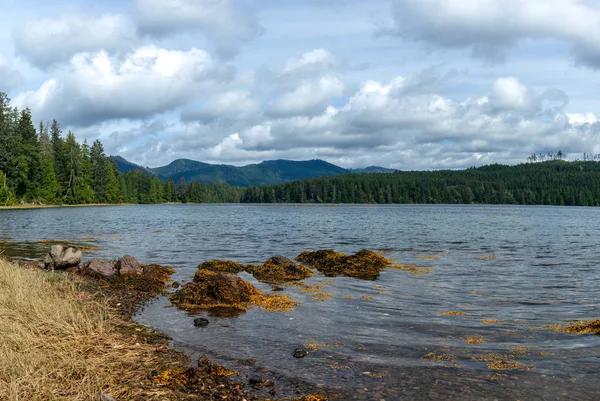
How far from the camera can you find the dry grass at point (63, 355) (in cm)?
732

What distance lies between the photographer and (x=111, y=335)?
Result: 432 inches

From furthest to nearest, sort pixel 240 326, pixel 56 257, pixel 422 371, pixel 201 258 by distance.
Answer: pixel 201 258
pixel 56 257
pixel 240 326
pixel 422 371

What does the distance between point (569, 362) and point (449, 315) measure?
5.05 m

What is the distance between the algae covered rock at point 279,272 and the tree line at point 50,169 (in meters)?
95.3

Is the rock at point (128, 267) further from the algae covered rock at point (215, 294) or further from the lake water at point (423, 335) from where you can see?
the algae covered rock at point (215, 294)

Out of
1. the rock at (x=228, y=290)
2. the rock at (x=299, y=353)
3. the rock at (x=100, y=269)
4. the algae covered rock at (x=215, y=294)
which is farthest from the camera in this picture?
the rock at (x=100, y=269)

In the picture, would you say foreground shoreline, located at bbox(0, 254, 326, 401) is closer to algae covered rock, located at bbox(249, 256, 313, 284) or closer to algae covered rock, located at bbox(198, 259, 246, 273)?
algae covered rock, located at bbox(249, 256, 313, 284)

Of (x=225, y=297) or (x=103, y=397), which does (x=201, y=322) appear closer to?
(x=225, y=297)

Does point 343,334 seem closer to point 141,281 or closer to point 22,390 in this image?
point 22,390

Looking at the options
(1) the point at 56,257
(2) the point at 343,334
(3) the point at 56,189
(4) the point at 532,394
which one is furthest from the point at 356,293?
(3) the point at 56,189

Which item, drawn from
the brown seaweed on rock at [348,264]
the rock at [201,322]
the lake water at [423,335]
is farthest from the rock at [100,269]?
the brown seaweed on rock at [348,264]

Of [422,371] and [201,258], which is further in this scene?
[201,258]

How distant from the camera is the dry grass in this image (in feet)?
24.0

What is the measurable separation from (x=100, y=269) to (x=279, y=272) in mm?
9408
